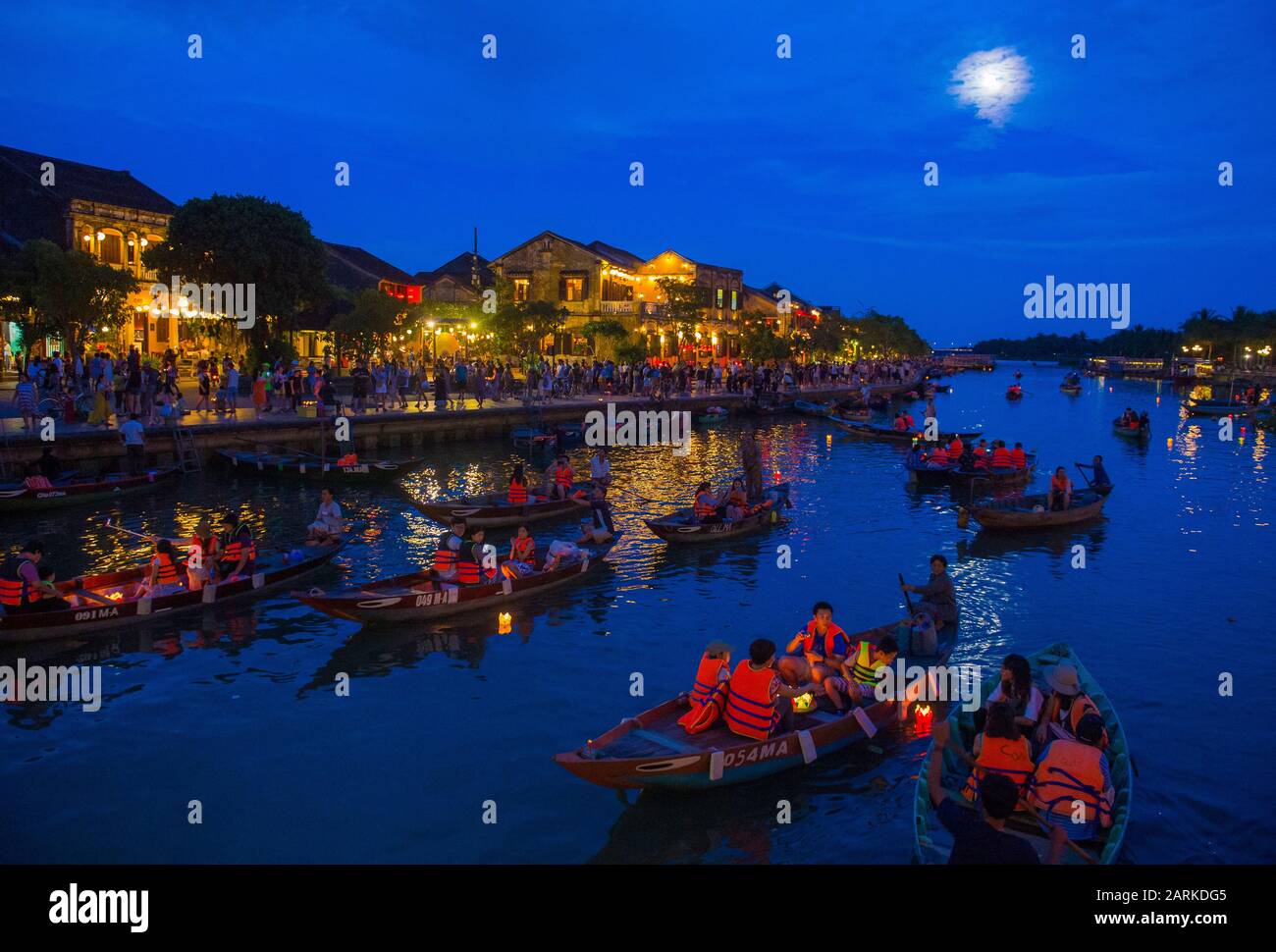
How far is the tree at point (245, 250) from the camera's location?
40344mm

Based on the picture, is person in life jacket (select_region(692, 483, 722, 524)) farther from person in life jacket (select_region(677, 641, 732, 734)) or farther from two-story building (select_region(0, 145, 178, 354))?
two-story building (select_region(0, 145, 178, 354))

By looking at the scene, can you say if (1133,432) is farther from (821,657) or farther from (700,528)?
(821,657)

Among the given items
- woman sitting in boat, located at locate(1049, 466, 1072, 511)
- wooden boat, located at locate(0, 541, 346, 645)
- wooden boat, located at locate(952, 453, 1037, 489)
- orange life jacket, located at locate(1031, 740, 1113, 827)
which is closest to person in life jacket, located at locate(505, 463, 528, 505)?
wooden boat, located at locate(0, 541, 346, 645)

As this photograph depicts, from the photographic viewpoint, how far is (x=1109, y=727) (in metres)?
10.0

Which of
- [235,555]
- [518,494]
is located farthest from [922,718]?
[518,494]

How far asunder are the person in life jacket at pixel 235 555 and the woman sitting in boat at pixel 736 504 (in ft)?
37.1

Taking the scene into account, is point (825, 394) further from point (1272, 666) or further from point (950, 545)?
point (1272, 666)

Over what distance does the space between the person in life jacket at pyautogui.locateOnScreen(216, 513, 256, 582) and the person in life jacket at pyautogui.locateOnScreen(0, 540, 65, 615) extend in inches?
111

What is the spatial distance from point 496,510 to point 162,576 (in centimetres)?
930

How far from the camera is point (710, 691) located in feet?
34.1

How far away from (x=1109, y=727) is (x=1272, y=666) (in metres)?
7.50

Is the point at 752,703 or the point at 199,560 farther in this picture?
the point at 199,560

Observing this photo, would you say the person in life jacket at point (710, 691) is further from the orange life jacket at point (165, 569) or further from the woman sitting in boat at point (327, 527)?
the woman sitting in boat at point (327, 527)
